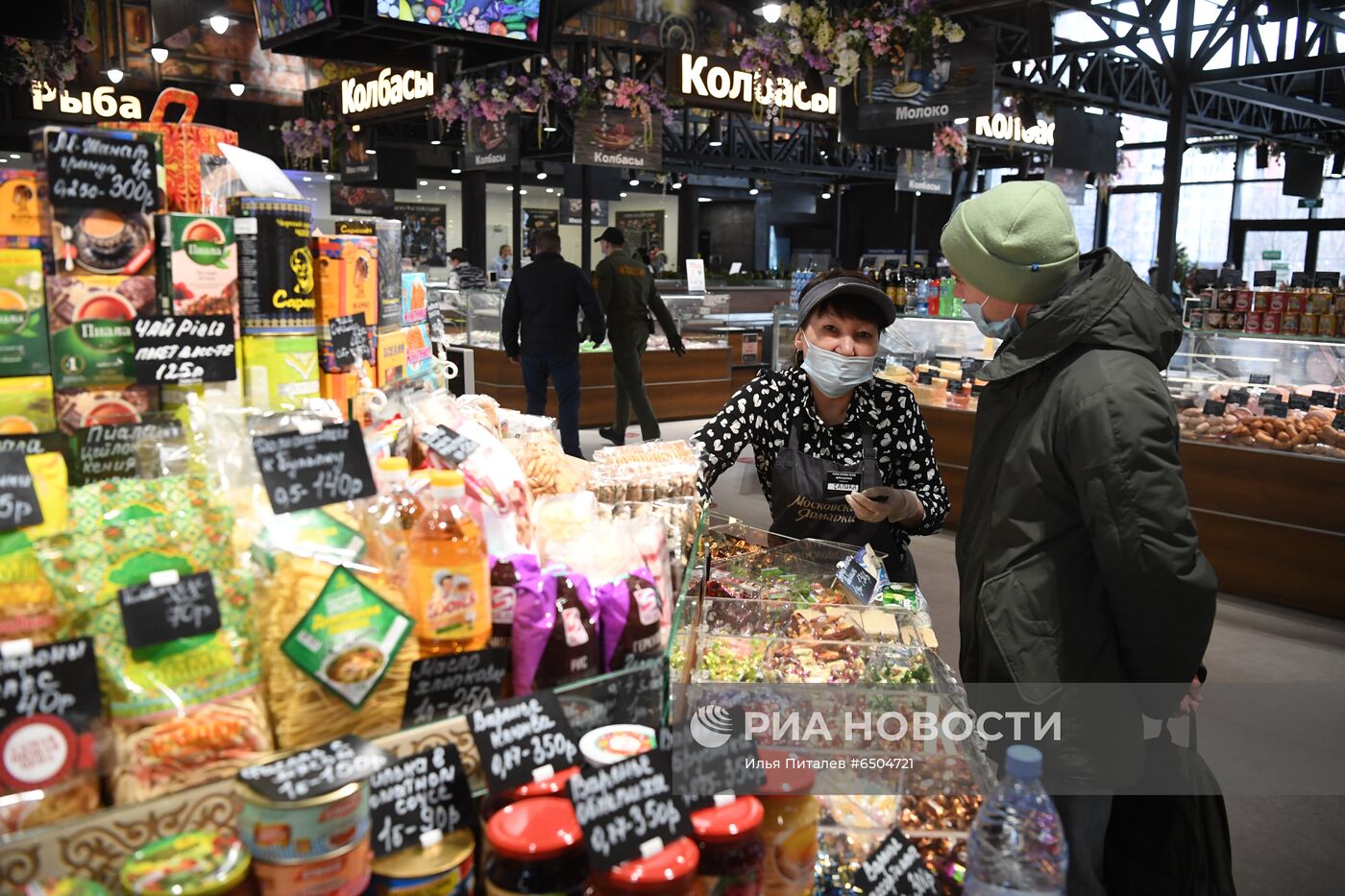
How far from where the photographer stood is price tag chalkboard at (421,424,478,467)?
5.76 feet

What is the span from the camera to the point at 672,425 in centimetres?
1060

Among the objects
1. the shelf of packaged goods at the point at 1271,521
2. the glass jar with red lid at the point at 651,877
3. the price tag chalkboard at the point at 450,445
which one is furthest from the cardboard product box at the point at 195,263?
the shelf of packaged goods at the point at 1271,521

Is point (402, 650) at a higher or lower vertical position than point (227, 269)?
lower

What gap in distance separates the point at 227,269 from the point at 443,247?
2410cm

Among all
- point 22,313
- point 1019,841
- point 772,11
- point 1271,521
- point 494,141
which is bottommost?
point 1271,521

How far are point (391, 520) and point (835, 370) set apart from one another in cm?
166

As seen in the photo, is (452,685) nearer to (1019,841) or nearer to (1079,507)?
(1019,841)

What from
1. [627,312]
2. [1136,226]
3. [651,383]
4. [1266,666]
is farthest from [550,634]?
[1136,226]

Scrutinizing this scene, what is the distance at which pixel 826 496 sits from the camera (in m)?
2.83

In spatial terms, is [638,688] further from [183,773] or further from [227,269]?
[227,269]

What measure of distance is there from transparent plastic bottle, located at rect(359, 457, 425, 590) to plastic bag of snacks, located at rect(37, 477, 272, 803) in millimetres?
164

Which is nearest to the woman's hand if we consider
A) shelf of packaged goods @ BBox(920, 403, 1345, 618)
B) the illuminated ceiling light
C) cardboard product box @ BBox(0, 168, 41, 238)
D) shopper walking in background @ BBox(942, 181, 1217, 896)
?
shopper walking in background @ BBox(942, 181, 1217, 896)

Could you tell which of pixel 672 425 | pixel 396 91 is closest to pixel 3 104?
pixel 396 91

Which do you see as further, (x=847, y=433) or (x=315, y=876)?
(x=847, y=433)
